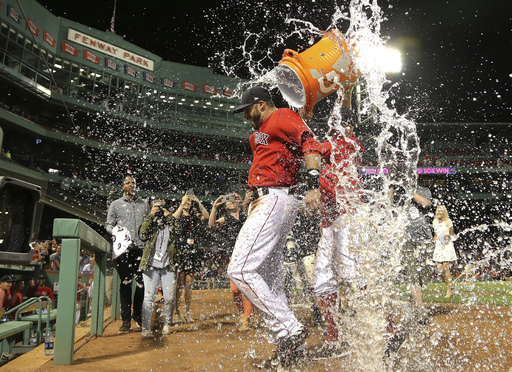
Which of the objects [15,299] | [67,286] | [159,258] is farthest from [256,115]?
[15,299]

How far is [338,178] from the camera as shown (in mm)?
3693

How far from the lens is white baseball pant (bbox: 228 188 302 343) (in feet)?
8.77

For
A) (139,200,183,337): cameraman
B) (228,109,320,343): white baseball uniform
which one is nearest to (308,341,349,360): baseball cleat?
(228,109,320,343): white baseball uniform

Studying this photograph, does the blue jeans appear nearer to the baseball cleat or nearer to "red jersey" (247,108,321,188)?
the baseball cleat

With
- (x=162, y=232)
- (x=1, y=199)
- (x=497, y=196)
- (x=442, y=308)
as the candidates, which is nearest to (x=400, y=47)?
(x=497, y=196)

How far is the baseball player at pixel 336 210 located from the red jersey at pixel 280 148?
27.8 inches

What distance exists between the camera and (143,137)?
38.6m

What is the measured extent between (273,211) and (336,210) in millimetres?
1018

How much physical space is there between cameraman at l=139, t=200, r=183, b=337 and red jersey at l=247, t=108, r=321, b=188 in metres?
2.44

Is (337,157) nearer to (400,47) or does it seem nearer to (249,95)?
(249,95)

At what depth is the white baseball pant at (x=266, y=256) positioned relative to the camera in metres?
2.67

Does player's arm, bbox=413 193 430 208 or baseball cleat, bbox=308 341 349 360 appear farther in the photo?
player's arm, bbox=413 193 430 208

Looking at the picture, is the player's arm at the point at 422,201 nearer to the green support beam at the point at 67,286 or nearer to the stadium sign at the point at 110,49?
the green support beam at the point at 67,286

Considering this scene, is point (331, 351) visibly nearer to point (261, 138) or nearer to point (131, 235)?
point (261, 138)
